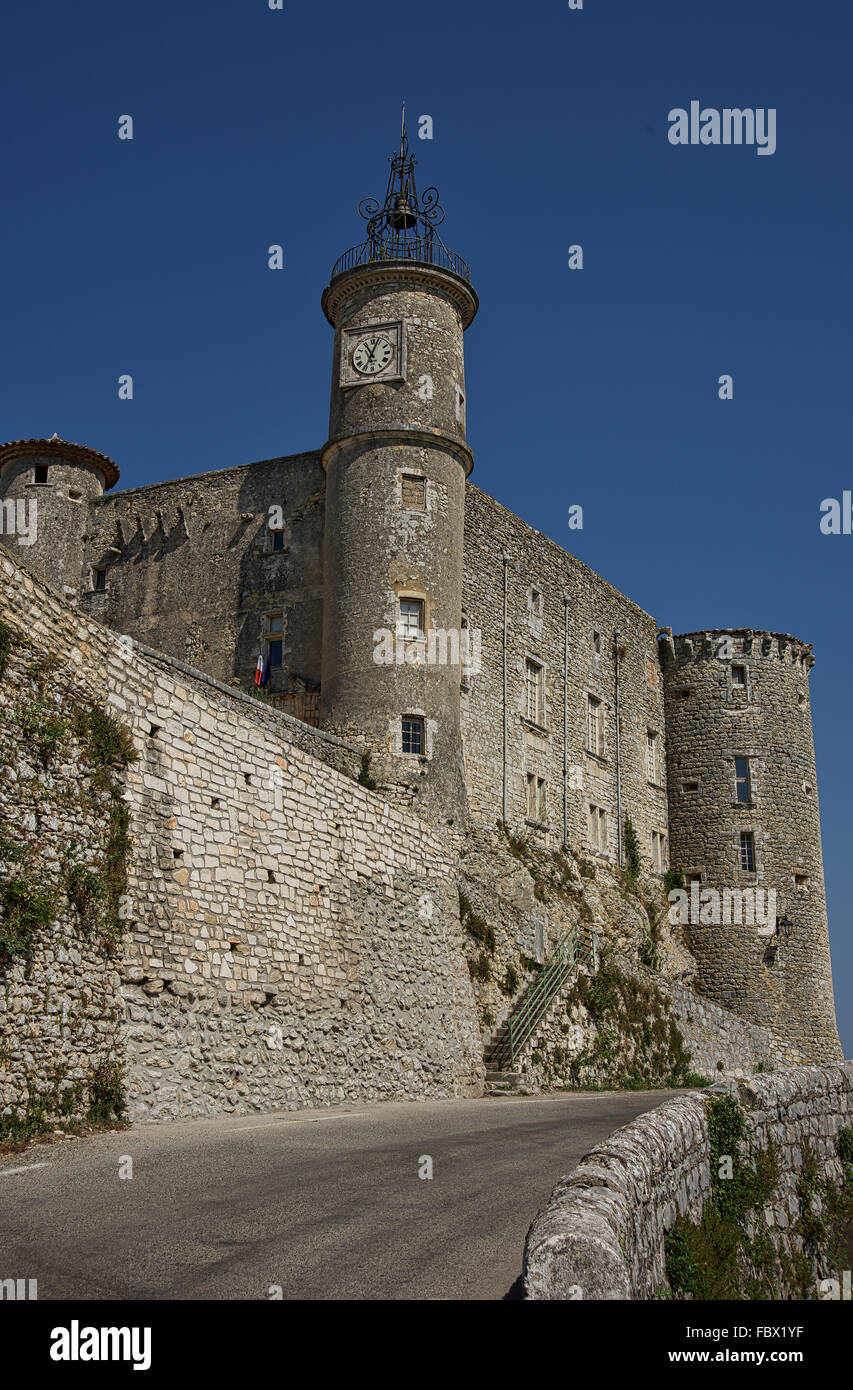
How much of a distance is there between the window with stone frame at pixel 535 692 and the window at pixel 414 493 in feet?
28.4

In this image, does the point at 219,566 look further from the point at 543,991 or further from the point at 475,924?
the point at 543,991

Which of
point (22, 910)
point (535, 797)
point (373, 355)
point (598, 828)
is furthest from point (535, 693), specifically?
point (22, 910)

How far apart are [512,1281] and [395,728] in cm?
1926

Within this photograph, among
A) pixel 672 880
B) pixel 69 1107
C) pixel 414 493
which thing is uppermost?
pixel 414 493

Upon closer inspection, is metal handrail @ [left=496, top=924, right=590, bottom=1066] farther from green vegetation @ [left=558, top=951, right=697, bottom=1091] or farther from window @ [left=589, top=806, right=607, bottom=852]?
window @ [left=589, top=806, right=607, bottom=852]

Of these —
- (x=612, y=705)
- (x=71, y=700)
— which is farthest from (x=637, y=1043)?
(x=71, y=700)

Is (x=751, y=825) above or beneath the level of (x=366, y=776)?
above

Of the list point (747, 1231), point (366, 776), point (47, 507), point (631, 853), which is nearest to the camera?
point (747, 1231)

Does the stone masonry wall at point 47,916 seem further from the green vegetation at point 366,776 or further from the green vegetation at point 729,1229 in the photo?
the green vegetation at point 366,776

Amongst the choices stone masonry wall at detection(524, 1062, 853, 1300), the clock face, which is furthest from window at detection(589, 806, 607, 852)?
stone masonry wall at detection(524, 1062, 853, 1300)

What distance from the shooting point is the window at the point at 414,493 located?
89.0ft

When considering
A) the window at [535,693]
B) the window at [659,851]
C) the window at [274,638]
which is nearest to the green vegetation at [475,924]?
the window at [274,638]

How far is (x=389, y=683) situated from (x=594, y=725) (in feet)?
47.1

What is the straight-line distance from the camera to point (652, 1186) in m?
7.17
